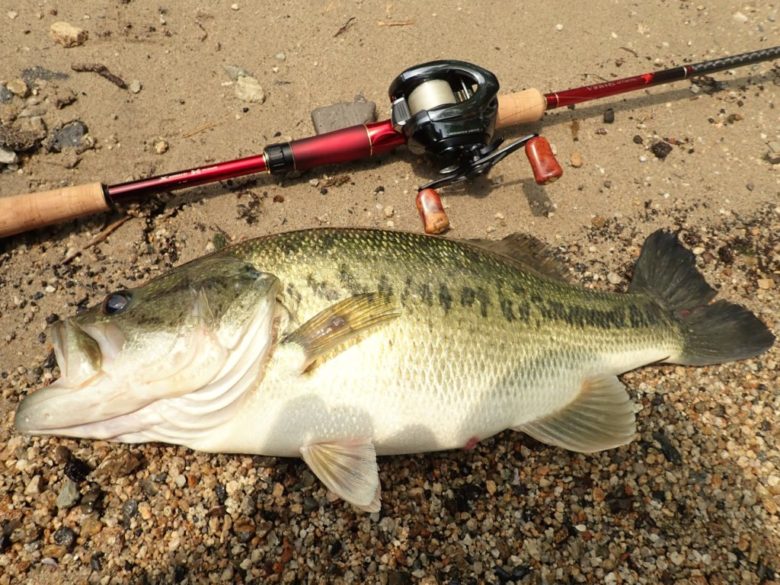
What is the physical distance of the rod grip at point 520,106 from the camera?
10.6 feet

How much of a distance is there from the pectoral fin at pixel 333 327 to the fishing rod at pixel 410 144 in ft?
3.16

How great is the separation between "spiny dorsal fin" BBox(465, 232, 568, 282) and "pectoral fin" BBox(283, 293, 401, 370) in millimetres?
892

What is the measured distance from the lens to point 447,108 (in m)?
2.71

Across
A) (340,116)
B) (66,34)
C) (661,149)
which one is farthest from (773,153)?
(66,34)

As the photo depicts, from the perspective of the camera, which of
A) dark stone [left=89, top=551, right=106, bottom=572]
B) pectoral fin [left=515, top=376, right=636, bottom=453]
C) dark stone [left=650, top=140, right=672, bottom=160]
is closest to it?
dark stone [left=89, top=551, right=106, bottom=572]

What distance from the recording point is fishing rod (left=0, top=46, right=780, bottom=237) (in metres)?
2.72

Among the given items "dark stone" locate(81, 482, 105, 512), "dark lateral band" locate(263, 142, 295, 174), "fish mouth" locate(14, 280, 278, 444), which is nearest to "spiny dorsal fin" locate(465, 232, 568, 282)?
"dark lateral band" locate(263, 142, 295, 174)

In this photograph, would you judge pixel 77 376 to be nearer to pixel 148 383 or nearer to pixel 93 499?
pixel 148 383

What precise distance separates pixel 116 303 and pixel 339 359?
934 mm

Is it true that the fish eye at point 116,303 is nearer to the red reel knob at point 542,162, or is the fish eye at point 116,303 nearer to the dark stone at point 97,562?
the dark stone at point 97,562

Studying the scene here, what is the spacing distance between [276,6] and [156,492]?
11.3 feet

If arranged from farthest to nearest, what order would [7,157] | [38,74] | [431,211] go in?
[38,74], [7,157], [431,211]

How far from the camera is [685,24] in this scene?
4.13 m

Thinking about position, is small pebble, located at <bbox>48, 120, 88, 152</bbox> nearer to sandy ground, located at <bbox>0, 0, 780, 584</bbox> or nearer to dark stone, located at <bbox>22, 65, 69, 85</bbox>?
sandy ground, located at <bbox>0, 0, 780, 584</bbox>
